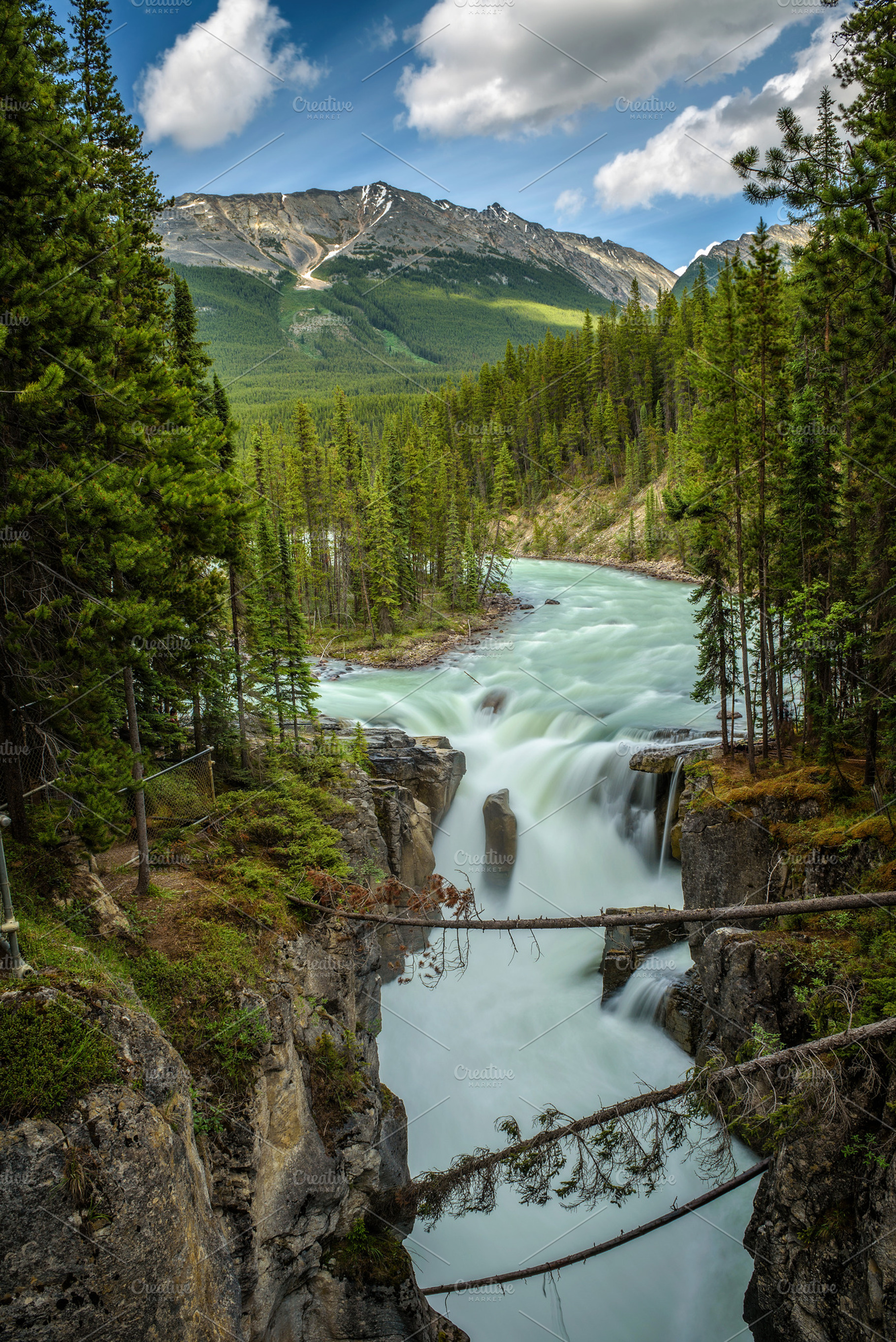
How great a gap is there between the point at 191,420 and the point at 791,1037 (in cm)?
1515

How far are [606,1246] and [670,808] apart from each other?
1104 cm

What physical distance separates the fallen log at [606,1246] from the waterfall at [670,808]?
8.31 metres

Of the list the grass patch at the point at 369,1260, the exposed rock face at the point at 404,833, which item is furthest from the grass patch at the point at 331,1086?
the exposed rock face at the point at 404,833

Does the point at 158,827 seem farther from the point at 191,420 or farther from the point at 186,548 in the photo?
the point at 191,420

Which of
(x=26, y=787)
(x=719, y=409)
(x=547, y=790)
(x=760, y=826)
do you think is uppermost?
(x=719, y=409)

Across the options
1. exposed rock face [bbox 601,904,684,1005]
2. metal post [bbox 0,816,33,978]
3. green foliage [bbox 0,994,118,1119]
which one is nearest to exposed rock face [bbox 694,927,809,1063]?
exposed rock face [bbox 601,904,684,1005]

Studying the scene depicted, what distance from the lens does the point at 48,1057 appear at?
5.98m

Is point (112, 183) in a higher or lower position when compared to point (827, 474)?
higher

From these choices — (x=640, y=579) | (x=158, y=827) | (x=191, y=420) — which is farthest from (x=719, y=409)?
(x=640, y=579)

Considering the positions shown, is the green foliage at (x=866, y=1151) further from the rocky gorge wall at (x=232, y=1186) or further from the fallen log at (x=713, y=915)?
the rocky gorge wall at (x=232, y=1186)

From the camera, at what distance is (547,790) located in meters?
22.5

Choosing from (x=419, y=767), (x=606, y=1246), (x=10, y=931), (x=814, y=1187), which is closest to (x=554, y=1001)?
(x=606, y=1246)

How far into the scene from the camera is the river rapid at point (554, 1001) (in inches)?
467

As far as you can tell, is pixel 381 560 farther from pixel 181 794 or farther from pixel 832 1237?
pixel 832 1237
